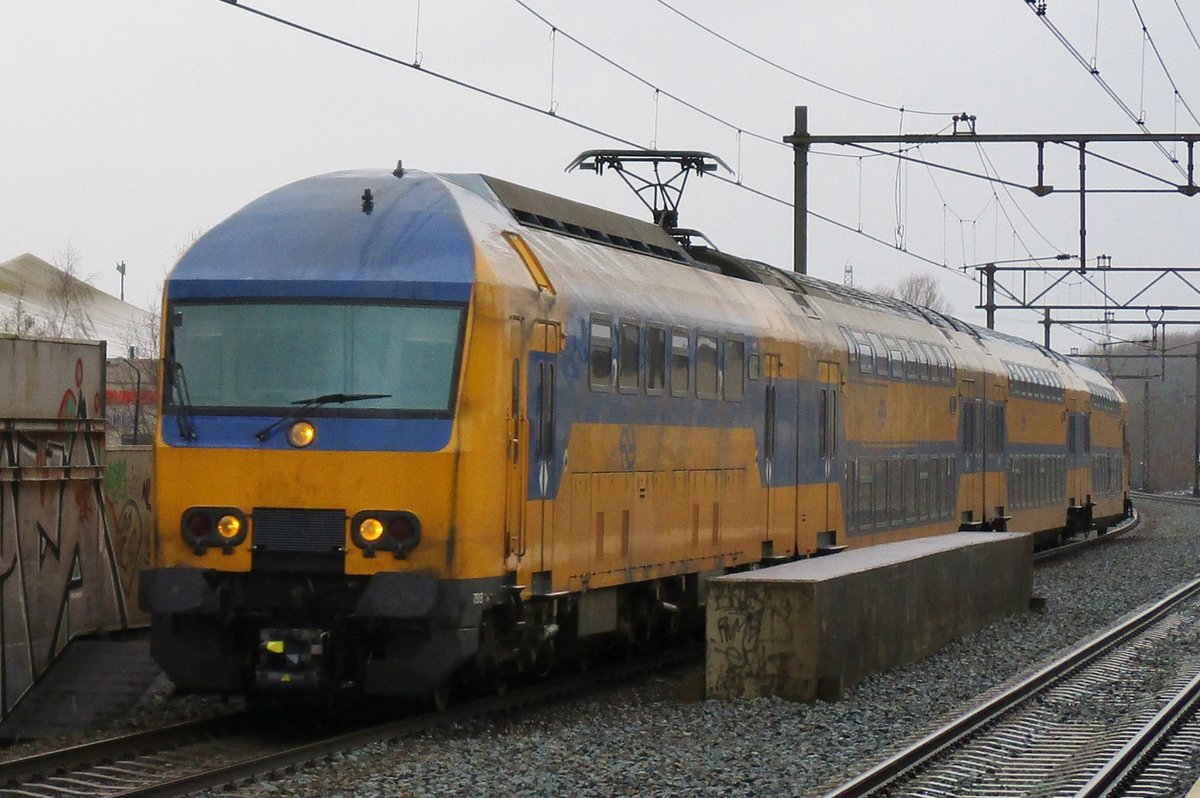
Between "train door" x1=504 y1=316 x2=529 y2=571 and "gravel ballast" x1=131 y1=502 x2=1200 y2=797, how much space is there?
1227mm

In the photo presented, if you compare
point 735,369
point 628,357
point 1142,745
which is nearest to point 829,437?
point 735,369

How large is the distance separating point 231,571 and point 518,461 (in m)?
1.94

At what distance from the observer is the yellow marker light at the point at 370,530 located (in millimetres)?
11141

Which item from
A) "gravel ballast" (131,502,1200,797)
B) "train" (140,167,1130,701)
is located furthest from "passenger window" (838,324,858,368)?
"train" (140,167,1130,701)

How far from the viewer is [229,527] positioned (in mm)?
11336

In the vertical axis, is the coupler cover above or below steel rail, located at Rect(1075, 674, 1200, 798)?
above

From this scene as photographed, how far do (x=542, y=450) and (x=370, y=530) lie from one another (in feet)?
5.09

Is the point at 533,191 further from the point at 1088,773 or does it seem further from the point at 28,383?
the point at 1088,773

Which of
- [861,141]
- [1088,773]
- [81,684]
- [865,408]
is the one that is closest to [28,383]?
[81,684]

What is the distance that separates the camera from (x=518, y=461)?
11.8 metres

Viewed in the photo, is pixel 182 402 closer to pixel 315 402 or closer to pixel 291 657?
pixel 315 402

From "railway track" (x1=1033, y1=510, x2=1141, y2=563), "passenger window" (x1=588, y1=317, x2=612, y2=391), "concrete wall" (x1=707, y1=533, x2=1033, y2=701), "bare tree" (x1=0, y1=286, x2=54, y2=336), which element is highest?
"bare tree" (x1=0, y1=286, x2=54, y2=336)

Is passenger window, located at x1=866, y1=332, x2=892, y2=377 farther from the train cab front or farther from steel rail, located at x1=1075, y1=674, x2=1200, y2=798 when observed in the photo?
the train cab front

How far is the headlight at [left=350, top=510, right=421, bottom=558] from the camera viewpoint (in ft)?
36.4
